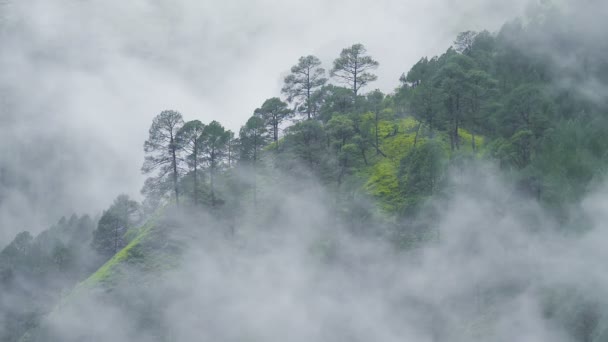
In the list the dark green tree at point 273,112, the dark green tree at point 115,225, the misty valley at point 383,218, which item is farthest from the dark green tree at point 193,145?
the dark green tree at point 115,225

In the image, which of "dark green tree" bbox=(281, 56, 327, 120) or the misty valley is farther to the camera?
"dark green tree" bbox=(281, 56, 327, 120)

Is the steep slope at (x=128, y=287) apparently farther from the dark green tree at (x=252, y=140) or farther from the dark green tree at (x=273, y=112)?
the dark green tree at (x=273, y=112)

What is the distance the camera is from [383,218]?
60.6 metres

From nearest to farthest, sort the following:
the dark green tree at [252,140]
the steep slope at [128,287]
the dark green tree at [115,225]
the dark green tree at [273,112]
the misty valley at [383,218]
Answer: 1. the misty valley at [383,218]
2. the steep slope at [128,287]
3. the dark green tree at [252,140]
4. the dark green tree at [273,112]
5. the dark green tree at [115,225]

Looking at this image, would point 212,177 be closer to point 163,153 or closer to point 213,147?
point 213,147

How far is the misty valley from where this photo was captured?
48.5 metres

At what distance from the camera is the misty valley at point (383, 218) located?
48500 mm

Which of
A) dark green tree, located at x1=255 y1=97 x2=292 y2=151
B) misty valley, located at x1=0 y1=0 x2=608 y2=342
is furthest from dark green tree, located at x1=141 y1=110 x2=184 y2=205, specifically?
dark green tree, located at x1=255 y1=97 x2=292 y2=151

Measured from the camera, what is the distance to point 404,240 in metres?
57.6

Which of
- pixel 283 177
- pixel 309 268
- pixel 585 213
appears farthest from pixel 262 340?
pixel 585 213

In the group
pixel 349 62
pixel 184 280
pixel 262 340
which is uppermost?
pixel 349 62

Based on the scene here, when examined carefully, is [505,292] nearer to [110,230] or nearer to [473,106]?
[473,106]

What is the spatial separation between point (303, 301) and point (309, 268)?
4144 millimetres

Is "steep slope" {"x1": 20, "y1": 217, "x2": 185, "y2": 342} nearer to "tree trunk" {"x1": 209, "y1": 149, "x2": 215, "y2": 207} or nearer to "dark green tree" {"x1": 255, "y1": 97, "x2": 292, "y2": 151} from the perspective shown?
"tree trunk" {"x1": 209, "y1": 149, "x2": 215, "y2": 207}
